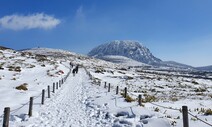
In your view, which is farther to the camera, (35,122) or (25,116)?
(25,116)

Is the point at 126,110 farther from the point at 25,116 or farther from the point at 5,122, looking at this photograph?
the point at 5,122

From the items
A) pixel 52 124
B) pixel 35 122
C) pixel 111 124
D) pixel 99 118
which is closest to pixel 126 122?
pixel 111 124

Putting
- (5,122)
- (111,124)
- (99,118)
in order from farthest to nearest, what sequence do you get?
(99,118), (111,124), (5,122)

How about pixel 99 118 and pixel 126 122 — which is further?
pixel 99 118

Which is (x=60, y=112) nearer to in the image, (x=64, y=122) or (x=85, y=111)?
(x=85, y=111)

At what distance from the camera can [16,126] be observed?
1399cm

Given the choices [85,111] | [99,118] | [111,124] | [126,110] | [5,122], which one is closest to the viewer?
[5,122]

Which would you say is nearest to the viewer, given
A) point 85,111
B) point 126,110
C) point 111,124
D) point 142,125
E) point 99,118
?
point 142,125

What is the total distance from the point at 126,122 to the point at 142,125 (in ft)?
3.21

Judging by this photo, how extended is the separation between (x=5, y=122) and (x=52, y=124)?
281cm

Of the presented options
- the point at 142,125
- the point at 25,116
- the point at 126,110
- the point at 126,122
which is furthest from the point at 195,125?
the point at 25,116

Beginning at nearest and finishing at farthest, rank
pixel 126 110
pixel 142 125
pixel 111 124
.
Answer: pixel 142 125, pixel 111 124, pixel 126 110

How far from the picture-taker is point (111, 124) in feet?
46.8

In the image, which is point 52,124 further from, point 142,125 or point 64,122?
point 142,125
